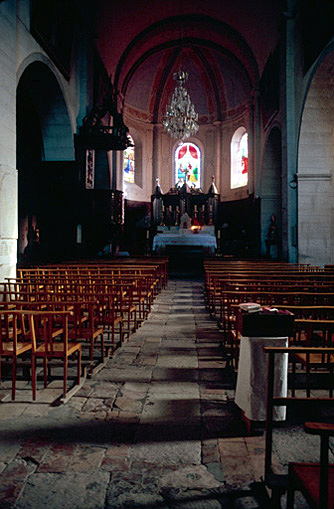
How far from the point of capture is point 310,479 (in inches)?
60.0

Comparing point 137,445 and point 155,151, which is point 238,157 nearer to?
point 155,151

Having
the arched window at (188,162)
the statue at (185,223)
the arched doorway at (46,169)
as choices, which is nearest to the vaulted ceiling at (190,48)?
the arched window at (188,162)

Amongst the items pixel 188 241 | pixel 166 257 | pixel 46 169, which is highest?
pixel 46 169

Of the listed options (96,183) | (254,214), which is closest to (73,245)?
(96,183)

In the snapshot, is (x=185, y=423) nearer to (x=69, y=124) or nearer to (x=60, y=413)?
(x=60, y=413)

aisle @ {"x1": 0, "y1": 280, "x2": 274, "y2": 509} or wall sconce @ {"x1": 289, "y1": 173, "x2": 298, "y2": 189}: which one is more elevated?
wall sconce @ {"x1": 289, "y1": 173, "x2": 298, "y2": 189}

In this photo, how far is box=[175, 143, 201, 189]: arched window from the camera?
25453mm

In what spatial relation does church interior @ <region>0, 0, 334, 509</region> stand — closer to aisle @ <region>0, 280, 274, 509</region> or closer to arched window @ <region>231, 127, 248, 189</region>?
aisle @ <region>0, 280, 274, 509</region>

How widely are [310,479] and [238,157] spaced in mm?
23868

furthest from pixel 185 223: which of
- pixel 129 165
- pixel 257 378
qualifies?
pixel 257 378

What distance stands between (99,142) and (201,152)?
1289 cm

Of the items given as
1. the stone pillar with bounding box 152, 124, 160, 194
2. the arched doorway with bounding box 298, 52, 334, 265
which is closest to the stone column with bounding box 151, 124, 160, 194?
the stone pillar with bounding box 152, 124, 160, 194

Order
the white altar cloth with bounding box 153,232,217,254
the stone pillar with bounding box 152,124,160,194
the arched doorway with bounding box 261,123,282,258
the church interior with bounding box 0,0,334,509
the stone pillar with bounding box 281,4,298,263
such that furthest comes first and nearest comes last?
the stone pillar with bounding box 152,124,160,194 → the arched doorway with bounding box 261,123,282,258 → the white altar cloth with bounding box 153,232,217,254 → the stone pillar with bounding box 281,4,298,263 → the church interior with bounding box 0,0,334,509

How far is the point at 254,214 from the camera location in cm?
1964
